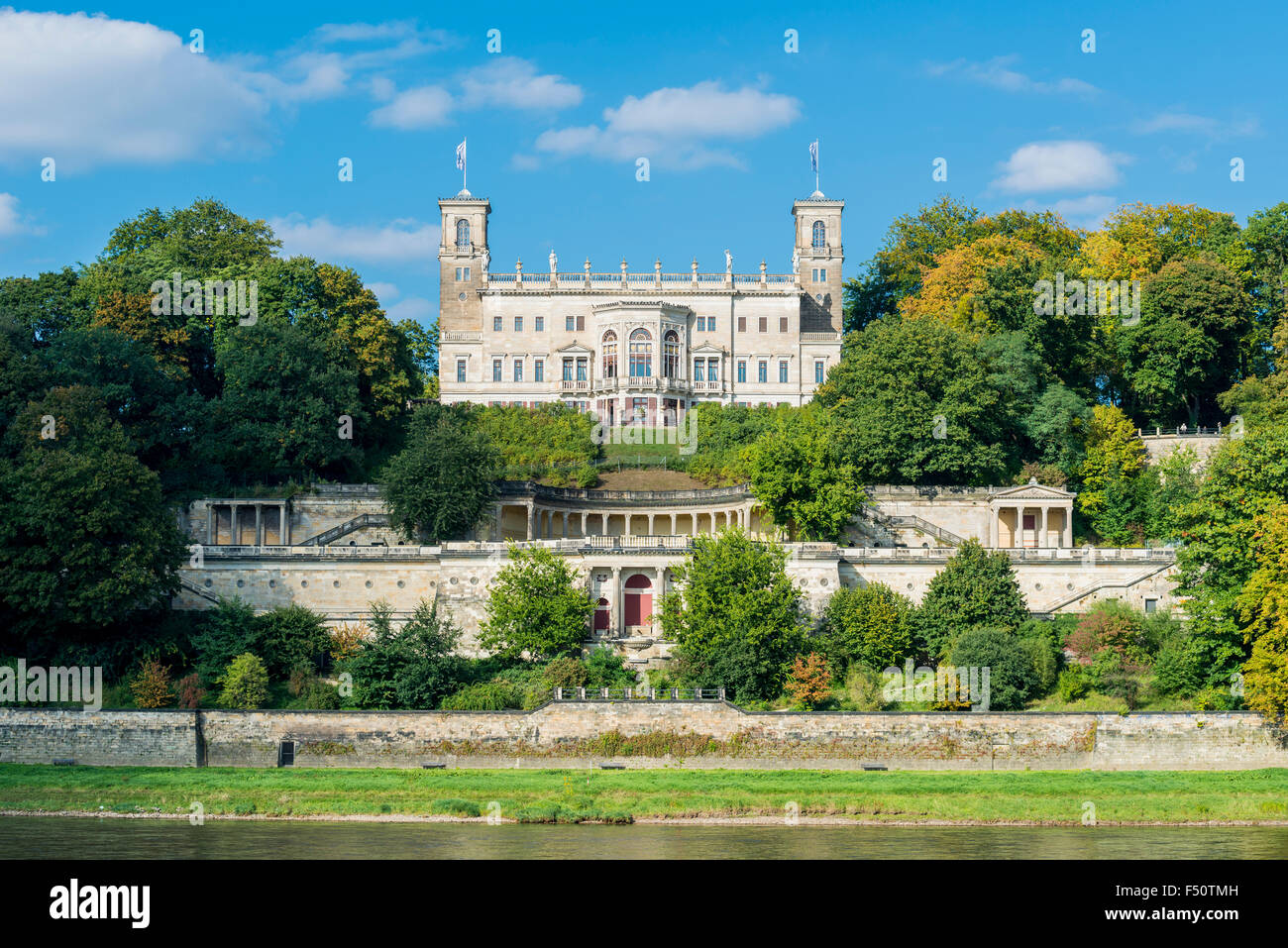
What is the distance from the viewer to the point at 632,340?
80500 mm

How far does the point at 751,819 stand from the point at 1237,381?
4144cm

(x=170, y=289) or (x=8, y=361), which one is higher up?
(x=170, y=289)

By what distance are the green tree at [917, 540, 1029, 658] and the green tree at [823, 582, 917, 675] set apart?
77 centimetres

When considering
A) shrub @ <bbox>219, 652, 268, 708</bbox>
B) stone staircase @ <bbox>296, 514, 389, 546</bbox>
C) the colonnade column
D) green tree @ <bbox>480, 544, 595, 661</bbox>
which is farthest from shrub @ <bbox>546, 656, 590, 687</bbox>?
stone staircase @ <bbox>296, 514, 389, 546</bbox>

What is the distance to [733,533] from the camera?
50.6 m

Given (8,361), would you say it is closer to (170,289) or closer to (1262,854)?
(170,289)

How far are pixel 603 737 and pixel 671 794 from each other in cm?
523

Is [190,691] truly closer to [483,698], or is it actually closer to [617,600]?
[483,698]

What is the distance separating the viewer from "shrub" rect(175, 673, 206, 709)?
153ft

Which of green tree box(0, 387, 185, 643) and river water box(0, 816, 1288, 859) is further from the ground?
green tree box(0, 387, 185, 643)

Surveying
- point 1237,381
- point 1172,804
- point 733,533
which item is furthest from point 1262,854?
point 1237,381

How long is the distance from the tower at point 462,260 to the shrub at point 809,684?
43561 mm

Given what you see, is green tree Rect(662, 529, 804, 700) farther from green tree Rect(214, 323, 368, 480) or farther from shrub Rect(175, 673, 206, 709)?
green tree Rect(214, 323, 368, 480)

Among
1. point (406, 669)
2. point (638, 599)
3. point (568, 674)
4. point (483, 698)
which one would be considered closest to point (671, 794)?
point (483, 698)
